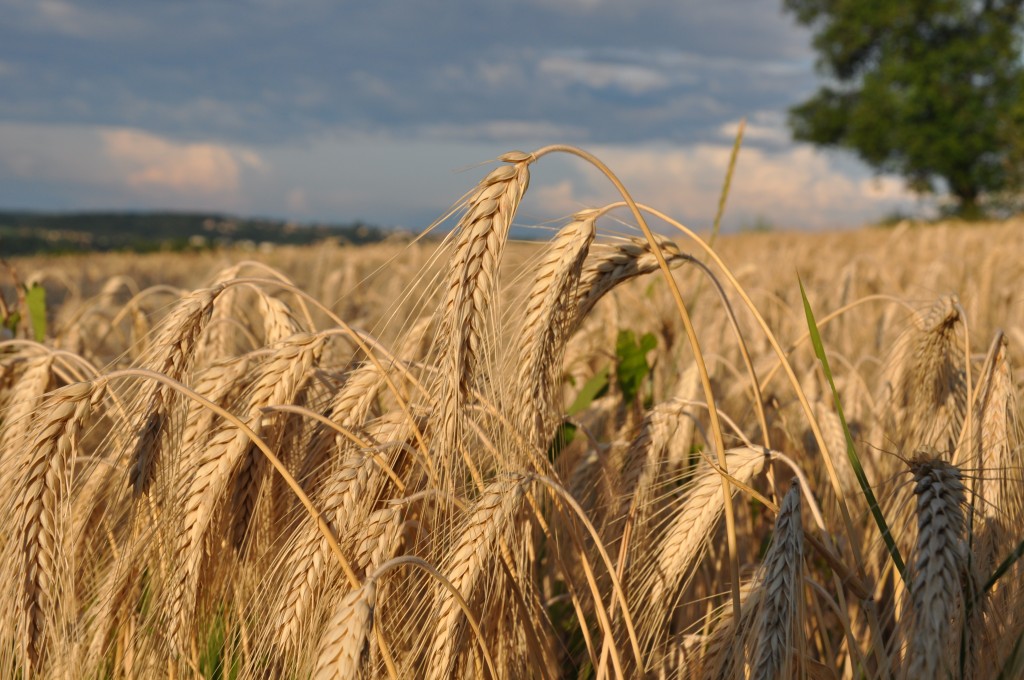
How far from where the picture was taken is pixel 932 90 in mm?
30484

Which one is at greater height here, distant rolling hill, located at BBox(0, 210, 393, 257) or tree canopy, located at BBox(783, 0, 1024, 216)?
tree canopy, located at BBox(783, 0, 1024, 216)

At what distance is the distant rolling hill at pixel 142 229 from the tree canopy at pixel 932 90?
20889 millimetres

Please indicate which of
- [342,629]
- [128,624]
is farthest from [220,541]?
[342,629]

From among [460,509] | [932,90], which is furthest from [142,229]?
[460,509]

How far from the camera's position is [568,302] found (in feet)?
4.30

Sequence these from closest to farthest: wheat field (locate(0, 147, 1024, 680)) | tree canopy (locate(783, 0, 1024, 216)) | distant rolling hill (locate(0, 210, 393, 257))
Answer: wheat field (locate(0, 147, 1024, 680)), distant rolling hill (locate(0, 210, 393, 257)), tree canopy (locate(783, 0, 1024, 216))

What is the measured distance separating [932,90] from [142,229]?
103 ft

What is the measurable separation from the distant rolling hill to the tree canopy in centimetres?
2089

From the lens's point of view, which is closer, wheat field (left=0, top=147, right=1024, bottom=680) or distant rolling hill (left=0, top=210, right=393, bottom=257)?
wheat field (left=0, top=147, right=1024, bottom=680)

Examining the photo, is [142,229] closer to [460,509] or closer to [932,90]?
[932,90]

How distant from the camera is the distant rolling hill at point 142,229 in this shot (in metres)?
23.7

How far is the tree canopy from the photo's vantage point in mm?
30578

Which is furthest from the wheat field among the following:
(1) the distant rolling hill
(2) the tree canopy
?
(2) the tree canopy

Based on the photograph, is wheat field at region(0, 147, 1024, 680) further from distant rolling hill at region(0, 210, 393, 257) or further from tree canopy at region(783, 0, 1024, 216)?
tree canopy at region(783, 0, 1024, 216)
